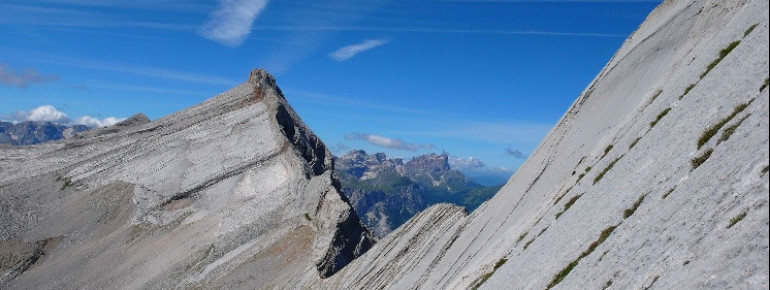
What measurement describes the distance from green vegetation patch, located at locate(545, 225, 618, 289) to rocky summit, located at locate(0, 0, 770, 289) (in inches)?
3.8

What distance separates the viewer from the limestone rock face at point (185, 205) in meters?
87.4

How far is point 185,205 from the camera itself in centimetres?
10838

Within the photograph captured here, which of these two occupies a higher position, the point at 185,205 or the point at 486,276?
the point at 185,205

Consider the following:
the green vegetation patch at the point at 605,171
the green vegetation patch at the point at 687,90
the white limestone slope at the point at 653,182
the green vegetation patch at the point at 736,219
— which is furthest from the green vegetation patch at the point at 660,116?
the green vegetation patch at the point at 736,219

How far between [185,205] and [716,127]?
102 meters

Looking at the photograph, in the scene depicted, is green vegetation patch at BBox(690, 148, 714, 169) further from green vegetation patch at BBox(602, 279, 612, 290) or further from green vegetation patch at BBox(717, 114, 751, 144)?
green vegetation patch at BBox(602, 279, 612, 290)

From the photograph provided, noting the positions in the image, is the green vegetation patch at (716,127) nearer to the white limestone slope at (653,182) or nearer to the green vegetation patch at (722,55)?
the white limestone slope at (653,182)

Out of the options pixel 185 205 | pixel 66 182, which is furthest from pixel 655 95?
pixel 66 182

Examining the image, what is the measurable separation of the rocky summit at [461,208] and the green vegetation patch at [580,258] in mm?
96

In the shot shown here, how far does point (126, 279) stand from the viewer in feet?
294

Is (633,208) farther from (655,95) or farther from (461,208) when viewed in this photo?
(461,208)

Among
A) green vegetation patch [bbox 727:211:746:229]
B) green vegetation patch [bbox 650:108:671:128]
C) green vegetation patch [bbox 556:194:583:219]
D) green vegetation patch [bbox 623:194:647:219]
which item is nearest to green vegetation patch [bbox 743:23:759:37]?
green vegetation patch [bbox 650:108:671:128]

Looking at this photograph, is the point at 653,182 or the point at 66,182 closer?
the point at 653,182

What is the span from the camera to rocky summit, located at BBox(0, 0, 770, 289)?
58.7 ft
